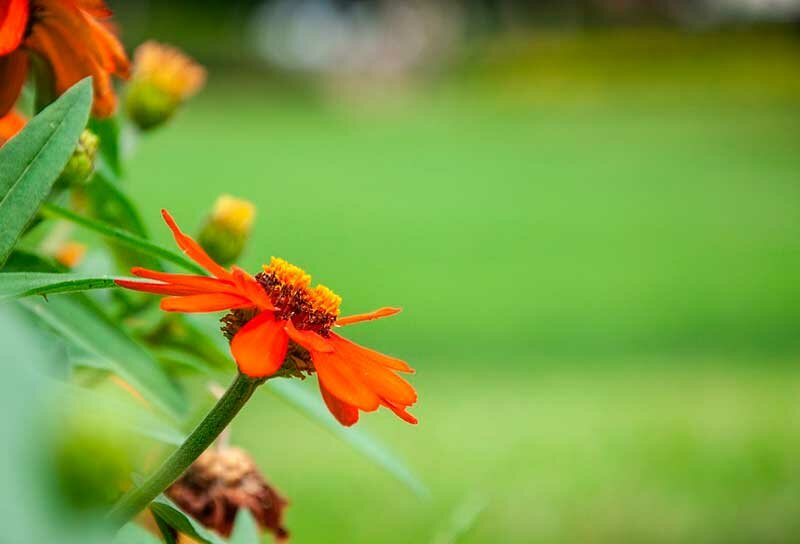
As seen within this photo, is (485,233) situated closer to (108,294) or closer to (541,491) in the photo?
(541,491)

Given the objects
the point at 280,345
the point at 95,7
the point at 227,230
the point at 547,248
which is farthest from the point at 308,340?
the point at 547,248

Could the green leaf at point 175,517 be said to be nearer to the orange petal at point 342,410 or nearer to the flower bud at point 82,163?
the orange petal at point 342,410

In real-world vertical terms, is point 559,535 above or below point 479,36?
below

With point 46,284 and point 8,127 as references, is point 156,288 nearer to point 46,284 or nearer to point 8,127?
point 46,284

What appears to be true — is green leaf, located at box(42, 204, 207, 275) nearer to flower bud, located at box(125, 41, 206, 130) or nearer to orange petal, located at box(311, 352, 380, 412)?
orange petal, located at box(311, 352, 380, 412)

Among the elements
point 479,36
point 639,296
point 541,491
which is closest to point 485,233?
point 639,296

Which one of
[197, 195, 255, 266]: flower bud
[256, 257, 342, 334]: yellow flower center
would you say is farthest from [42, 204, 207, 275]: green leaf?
[197, 195, 255, 266]: flower bud

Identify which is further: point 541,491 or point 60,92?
point 541,491

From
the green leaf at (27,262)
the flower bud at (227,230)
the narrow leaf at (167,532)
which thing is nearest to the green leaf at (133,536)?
the narrow leaf at (167,532)
